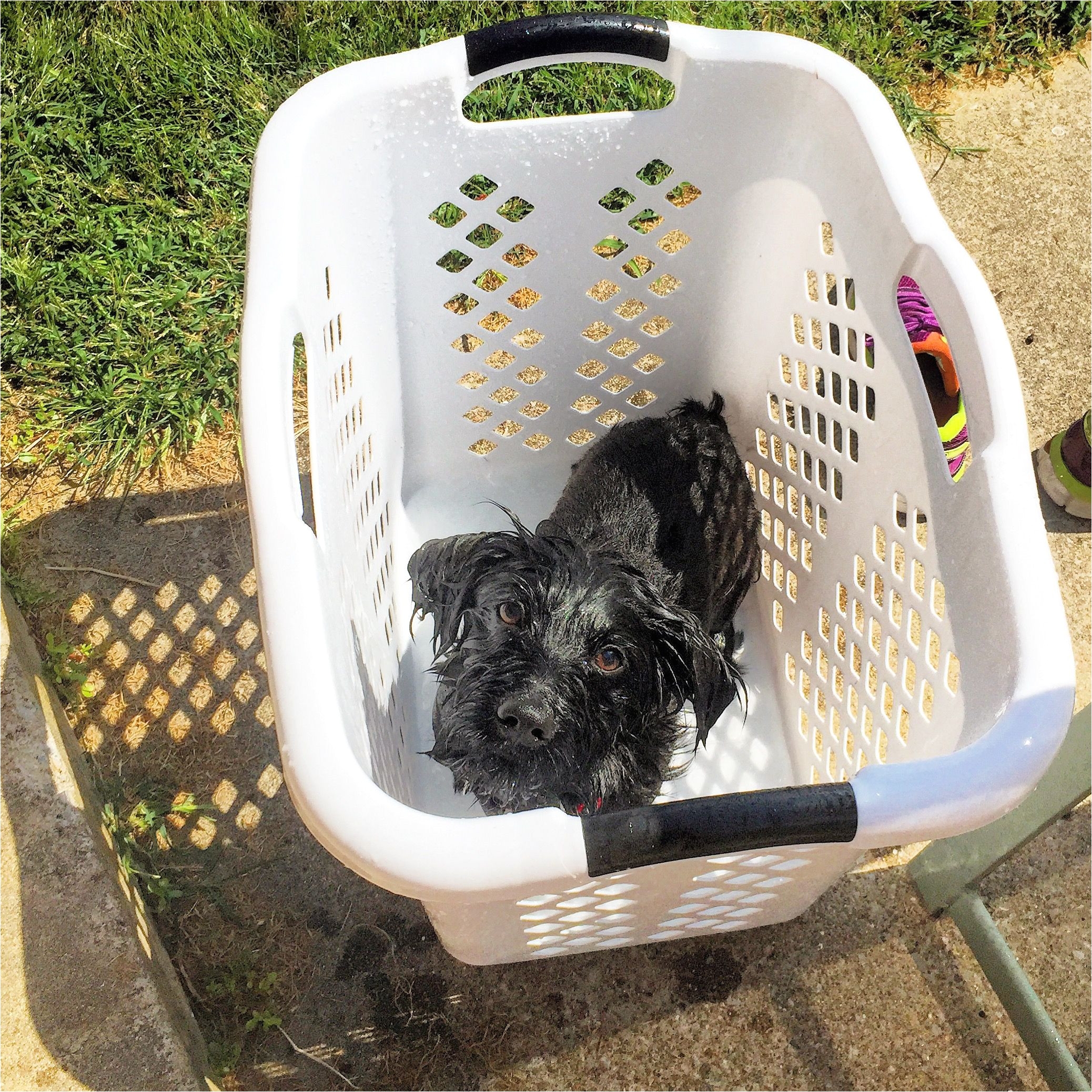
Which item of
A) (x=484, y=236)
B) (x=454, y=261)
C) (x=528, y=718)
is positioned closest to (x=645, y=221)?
(x=484, y=236)

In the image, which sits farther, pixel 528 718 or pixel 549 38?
pixel 549 38

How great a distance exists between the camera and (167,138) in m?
3.33

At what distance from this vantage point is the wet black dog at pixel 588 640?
2037mm

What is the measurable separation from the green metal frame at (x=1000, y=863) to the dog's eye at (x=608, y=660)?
0.92m

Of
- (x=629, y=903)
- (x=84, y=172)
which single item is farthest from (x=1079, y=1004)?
(x=84, y=172)

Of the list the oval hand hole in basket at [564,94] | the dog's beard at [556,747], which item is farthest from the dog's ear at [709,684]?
the oval hand hole in basket at [564,94]

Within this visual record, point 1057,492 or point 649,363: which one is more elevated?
point 649,363

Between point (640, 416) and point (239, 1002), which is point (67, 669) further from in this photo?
point (640, 416)

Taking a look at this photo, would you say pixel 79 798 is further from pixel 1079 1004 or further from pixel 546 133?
pixel 1079 1004

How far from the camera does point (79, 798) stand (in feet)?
8.02

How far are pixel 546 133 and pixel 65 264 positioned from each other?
176cm

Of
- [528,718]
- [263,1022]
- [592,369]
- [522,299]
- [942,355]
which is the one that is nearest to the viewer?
[528,718]

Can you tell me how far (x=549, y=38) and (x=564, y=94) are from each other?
140 centimetres

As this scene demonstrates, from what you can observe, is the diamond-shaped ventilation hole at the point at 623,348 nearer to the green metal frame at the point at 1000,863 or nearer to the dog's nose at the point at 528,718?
the dog's nose at the point at 528,718
